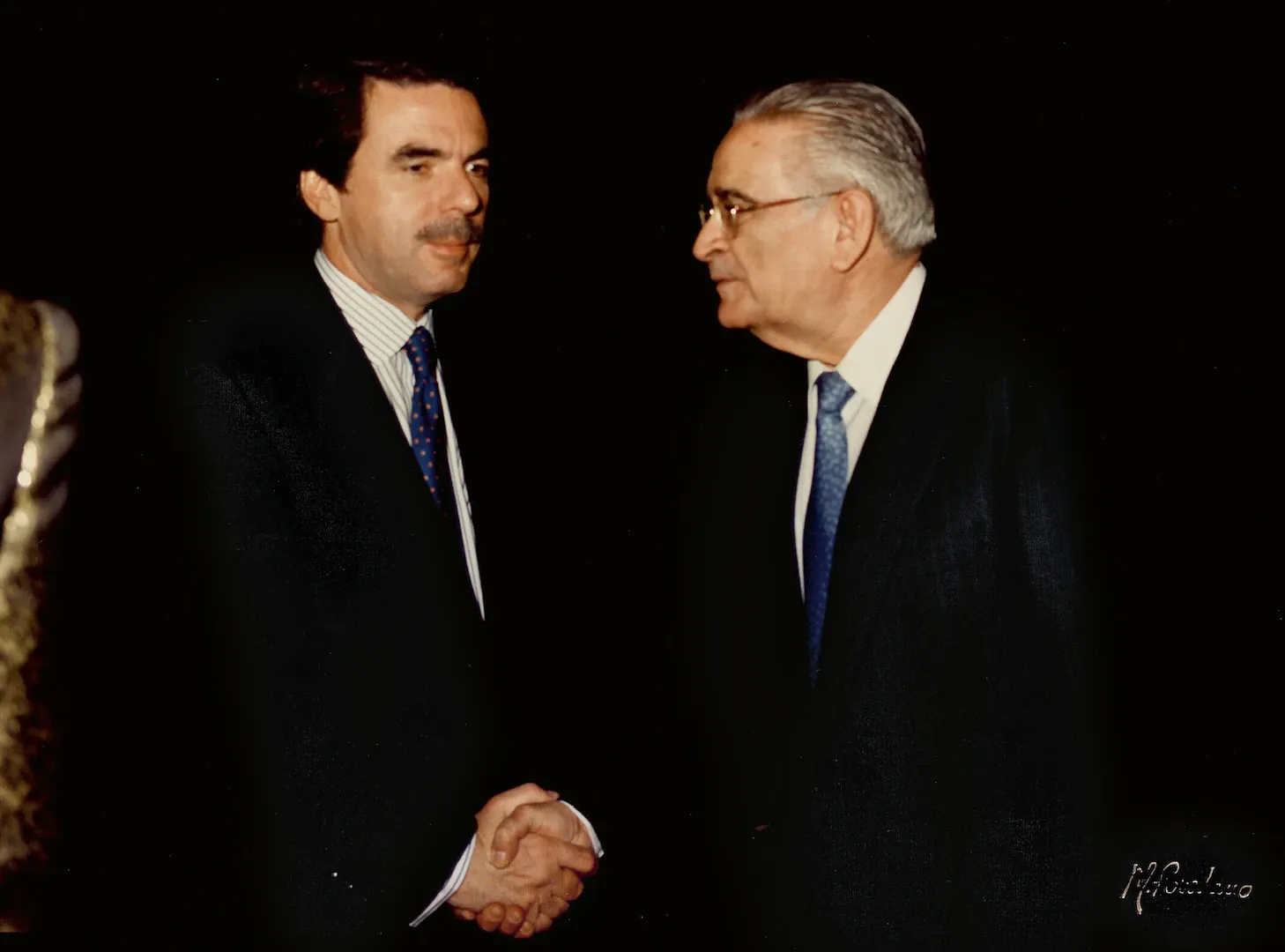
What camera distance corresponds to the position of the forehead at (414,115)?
191cm

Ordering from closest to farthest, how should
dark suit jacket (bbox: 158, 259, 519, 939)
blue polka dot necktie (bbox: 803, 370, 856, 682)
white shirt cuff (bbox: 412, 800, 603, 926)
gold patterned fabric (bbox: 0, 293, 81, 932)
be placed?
gold patterned fabric (bbox: 0, 293, 81, 932) < dark suit jacket (bbox: 158, 259, 519, 939) < white shirt cuff (bbox: 412, 800, 603, 926) < blue polka dot necktie (bbox: 803, 370, 856, 682)

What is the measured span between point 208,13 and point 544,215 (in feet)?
2.09

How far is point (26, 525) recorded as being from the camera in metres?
1.26

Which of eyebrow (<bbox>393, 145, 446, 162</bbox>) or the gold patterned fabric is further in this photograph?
eyebrow (<bbox>393, 145, 446, 162</bbox>)

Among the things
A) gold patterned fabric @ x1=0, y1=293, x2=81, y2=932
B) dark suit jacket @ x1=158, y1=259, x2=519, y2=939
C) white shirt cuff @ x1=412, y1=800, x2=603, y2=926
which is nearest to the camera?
gold patterned fabric @ x1=0, y1=293, x2=81, y2=932

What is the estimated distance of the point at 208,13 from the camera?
184cm

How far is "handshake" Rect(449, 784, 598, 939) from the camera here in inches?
76.2

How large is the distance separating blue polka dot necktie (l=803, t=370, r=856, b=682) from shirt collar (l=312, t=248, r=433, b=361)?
2.48 ft

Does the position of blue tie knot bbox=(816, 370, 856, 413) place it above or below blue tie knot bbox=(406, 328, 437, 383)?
below

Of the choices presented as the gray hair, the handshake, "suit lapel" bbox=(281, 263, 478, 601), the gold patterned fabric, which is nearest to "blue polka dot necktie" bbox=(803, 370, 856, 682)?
the gray hair

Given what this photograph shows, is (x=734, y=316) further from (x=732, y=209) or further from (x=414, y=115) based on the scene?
(x=414, y=115)

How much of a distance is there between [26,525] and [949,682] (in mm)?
1384

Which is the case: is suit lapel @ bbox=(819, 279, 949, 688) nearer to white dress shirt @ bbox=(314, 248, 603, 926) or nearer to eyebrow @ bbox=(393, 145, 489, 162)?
white dress shirt @ bbox=(314, 248, 603, 926)
